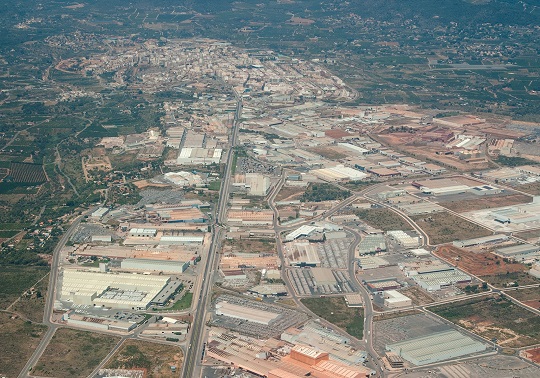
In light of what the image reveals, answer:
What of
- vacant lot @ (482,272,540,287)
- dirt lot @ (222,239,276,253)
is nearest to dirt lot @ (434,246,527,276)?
vacant lot @ (482,272,540,287)

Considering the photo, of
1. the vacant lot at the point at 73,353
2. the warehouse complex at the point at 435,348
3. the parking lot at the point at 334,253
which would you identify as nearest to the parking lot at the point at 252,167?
the parking lot at the point at 334,253

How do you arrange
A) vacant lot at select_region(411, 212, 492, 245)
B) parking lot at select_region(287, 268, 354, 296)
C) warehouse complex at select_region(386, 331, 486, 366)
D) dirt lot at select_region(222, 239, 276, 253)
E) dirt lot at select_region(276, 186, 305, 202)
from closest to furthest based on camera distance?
warehouse complex at select_region(386, 331, 486, 366) → parking lot at select_region(287, 268, 354, 296) → dirt lot at select_region(222, 239, 276, 253) → vacant lot at select_region(411, 212, 492, 245) → dirt lot at select_region(276, 186, 305, 202)

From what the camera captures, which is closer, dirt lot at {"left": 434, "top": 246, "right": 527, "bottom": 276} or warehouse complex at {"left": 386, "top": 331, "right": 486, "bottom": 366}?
warehouse complex at {"left": 386, "top": 331, "right": 486, "bottom": 366}

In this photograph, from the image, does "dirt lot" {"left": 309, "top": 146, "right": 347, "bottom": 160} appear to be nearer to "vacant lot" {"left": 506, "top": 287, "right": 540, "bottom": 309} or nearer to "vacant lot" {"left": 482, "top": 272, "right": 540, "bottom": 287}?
"vacant lot" {"left": 482, "top": 272, "right": 540, "bottom": 287}

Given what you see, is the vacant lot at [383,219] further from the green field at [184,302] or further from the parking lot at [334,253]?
the green field at [184,302]

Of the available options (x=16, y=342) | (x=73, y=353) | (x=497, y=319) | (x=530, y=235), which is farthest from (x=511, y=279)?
(x=16, y=342)

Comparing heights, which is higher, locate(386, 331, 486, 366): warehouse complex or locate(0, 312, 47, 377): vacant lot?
locate(386, 331, 486, 366): warehouse complex
